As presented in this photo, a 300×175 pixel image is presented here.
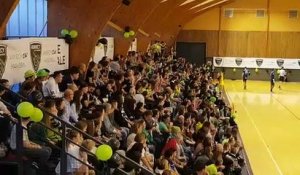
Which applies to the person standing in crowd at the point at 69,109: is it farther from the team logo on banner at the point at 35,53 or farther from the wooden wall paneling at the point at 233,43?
the wooden wall paneling at the point at 233,43

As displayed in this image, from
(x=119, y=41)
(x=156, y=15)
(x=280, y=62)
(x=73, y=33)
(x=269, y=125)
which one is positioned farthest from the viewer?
(x=280, y=62)

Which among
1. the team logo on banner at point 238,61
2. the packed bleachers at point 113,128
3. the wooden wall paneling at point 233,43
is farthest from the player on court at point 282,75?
the packed bleachers at point 113,128

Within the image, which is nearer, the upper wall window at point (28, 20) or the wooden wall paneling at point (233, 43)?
the upper wall window at point (28, 20)

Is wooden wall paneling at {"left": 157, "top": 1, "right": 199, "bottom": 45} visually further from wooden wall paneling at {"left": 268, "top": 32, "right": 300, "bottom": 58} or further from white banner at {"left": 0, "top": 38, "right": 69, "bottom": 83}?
white banner at {"left": 0, "top": 38, "right": 69, "bottom": 83}

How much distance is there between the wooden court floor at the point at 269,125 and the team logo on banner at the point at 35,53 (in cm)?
673

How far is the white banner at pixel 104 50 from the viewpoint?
51.9ft

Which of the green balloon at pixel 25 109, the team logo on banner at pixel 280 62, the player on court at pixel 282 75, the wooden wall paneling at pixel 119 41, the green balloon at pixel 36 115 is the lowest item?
the player on court at pixel 282 75

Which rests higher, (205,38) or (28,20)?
(205,38)

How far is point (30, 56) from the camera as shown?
10125 millimetres

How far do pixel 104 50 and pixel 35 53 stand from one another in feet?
21.3

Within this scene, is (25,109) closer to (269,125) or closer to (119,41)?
(119,41)

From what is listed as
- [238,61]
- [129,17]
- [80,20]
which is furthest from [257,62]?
[80,20]

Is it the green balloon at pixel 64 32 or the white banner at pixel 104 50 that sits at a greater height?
the green balloon at pixel 64 32

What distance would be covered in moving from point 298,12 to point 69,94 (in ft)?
107
